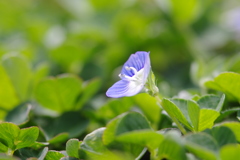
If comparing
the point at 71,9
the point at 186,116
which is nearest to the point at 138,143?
the point at 186,116

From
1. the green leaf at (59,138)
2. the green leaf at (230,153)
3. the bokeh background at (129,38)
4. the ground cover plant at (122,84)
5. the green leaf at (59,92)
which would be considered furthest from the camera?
the bokeh background at (129,38)

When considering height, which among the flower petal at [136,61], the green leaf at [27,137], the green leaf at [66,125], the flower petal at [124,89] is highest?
the flower petal at [136,61]

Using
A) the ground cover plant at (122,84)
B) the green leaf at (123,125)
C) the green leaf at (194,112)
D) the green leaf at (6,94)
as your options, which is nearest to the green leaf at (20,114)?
the ground cover plant at (122,84)

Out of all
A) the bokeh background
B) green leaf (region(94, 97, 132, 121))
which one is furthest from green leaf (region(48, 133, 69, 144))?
the bokeh background

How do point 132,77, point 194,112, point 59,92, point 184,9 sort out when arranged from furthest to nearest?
1. point 184,9
2. point 59,92
3. point 132,77
4. point 194,112

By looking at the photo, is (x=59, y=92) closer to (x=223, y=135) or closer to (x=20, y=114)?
(x=20, y=114)

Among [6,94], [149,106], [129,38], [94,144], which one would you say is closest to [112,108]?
[149,106]

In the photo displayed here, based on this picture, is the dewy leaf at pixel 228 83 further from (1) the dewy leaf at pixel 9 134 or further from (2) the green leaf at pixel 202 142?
(1) the dewy leaf at pixel 9 134
